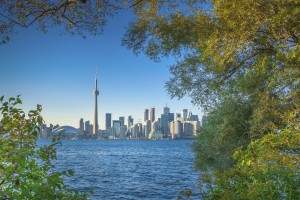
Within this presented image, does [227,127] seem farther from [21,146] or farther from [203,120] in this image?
[21,146]

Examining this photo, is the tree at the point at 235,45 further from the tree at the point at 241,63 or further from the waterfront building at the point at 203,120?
the waterfront building at the point at 203,120

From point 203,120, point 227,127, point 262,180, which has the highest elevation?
point 203,120

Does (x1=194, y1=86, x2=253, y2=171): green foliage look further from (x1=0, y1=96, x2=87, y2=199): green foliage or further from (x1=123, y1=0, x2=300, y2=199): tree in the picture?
(x1=0, y1=96, x2=87, y2=199): green foliage

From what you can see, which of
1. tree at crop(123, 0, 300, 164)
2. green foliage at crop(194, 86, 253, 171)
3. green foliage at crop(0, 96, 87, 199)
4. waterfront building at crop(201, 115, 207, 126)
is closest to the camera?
green foliage at crop(0, 96, 87, 199)

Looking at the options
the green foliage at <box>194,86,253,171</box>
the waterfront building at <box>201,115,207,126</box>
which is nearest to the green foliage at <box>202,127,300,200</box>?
the green foliage at <box>194,86,253,171</box>

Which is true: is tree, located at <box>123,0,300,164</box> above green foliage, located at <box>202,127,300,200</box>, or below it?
above

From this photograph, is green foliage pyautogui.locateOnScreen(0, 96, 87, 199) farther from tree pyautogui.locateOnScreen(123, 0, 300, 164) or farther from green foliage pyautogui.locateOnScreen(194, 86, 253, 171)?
green foliage pyautogui.locateOnScreen(194, 86, 253, 171)

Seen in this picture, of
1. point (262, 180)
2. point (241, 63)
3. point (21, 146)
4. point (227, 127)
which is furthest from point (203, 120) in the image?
point (21, 146)

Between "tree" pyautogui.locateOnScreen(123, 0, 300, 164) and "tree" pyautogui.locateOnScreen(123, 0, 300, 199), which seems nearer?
"tree" pyautogui.locateOnScreen(123, 0, 300, 199)

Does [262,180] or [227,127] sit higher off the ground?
[227,127]

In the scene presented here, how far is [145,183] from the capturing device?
51375mm

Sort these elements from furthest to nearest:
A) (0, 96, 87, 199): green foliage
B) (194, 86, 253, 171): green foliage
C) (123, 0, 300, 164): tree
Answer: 1. (194, 86, 253, 171): green foliage
2. (123, 0, 300, 164): tree
3. (0, 96, 87, 199): green foliage

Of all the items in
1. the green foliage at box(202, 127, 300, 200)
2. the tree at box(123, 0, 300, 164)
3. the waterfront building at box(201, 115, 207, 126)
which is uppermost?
the tree at box(123, 0, 300, 164)

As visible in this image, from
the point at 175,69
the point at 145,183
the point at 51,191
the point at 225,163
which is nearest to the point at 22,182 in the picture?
the point at 51,191
